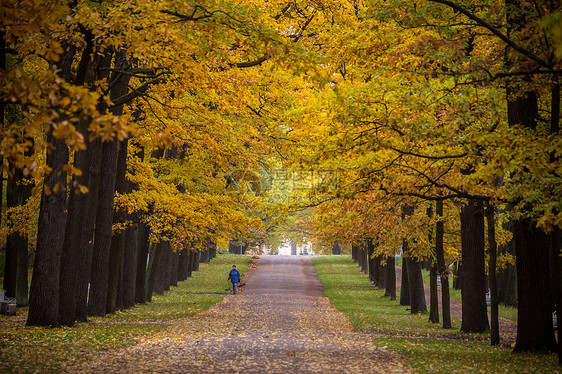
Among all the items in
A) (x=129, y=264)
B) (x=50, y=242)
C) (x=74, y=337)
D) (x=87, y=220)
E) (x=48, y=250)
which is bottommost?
(x=74, y=337)

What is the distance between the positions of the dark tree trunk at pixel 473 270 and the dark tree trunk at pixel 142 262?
14956 millimetres

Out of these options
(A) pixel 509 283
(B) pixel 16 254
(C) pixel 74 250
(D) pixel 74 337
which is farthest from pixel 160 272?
(D) pixel 74 337

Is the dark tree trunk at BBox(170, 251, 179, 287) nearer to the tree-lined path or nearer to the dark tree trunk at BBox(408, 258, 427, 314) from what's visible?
the tree-lined path

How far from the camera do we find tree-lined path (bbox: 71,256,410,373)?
10414mm

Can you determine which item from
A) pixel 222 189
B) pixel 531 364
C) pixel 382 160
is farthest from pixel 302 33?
pixel 531 364

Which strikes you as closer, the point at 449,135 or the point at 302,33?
the point at 449,135

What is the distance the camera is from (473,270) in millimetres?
17344

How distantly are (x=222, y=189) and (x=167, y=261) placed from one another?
46.3 ft

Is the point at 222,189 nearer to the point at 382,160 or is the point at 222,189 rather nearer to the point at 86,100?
the point at 382,160

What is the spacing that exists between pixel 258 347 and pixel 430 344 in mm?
4492

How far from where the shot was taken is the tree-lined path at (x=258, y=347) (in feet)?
34.2

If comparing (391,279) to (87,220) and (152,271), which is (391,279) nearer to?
(152,271)

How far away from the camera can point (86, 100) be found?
5574 mm

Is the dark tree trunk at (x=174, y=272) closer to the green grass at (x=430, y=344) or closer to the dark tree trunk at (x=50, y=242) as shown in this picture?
the green grass at (x=430, y=344)
